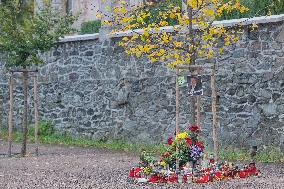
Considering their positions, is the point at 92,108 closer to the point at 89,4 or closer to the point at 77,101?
the point at 77,101

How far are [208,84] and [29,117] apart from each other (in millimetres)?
6668

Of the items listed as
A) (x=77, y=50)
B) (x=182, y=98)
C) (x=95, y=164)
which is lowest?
(x=95, y=164)

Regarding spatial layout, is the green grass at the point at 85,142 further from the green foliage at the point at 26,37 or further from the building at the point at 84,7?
the building at the point at 84,7

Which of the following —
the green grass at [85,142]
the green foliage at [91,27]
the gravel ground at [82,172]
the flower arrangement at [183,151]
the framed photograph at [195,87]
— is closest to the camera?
the gravel ground at [82,172]

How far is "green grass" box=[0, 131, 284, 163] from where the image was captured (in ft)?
42.9

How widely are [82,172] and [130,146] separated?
489 cm

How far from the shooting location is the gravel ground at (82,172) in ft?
30.2

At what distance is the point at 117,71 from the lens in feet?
53.9

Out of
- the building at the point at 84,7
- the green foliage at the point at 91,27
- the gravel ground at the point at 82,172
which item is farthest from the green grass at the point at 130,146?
the building at the point at 84,7

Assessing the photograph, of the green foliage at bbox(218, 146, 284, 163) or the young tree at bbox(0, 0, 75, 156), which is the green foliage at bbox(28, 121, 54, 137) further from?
the green foliage at bbox(218, 146, 284, 163)

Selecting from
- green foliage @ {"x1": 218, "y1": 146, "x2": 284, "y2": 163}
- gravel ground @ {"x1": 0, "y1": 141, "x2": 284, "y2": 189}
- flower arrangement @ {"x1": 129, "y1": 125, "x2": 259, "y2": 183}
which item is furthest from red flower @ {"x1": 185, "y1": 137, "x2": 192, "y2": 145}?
green foliage @ {"x1": 218, "y1": 146, "x2": 284, "y2": 163}

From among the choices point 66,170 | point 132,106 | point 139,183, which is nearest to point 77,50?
point 132,106

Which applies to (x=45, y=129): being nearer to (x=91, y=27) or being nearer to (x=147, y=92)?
(x=91, y=27)

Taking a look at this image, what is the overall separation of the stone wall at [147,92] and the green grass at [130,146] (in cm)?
15
